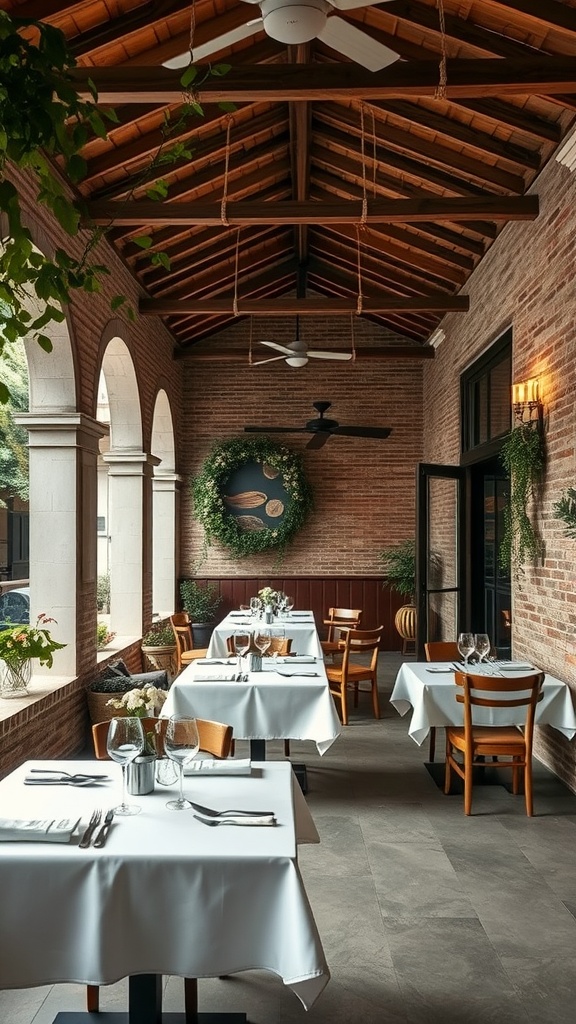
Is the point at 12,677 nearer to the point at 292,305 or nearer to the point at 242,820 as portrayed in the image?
the point at 242,820

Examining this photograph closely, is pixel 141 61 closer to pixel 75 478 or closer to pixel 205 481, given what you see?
pixel 75 478

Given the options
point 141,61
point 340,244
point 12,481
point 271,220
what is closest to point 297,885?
point 141,61

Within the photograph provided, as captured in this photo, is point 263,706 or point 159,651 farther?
point 159,651

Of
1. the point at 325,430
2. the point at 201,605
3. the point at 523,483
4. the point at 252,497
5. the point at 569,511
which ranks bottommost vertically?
the point at 201,605

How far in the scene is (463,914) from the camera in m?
3.53

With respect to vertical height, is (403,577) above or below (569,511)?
below

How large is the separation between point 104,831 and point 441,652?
435 centimetres

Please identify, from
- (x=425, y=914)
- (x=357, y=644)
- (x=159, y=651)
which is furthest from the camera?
(x=159, y=651)

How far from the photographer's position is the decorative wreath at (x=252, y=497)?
11750 mm

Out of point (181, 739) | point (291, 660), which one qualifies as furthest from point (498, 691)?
point (181, 739)

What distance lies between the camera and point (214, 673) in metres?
5.21

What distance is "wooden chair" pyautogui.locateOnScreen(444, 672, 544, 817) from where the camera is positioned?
182 inches

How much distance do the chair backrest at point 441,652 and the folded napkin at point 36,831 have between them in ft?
14.0

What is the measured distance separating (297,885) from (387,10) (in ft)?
15.7
